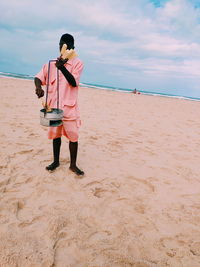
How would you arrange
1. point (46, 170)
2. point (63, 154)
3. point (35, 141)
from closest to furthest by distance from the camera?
point (46, 170), point (63, 154), point (35, 141)

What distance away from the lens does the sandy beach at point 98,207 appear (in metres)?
1.72

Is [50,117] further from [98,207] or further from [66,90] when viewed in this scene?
[98,207]

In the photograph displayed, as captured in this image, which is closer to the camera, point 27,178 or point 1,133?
point 27,178

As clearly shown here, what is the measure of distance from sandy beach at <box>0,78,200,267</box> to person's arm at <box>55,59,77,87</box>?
1.28 m

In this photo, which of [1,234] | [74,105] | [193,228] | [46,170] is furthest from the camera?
[46,170]

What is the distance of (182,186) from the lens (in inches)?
120

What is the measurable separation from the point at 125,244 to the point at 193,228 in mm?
800

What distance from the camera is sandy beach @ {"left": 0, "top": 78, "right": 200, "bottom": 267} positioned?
1.72m

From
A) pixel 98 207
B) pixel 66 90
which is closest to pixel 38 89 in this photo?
pixel 66 90

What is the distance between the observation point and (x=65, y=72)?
2.41 meters

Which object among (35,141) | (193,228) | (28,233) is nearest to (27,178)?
(28,233)

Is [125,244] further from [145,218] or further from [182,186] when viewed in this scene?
[182,186]

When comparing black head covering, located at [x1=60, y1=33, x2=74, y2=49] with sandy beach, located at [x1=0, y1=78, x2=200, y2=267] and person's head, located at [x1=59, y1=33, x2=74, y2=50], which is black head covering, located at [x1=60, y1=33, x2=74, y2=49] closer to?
person's head, located at [x1=59, y1=33, x2=74, y2=50]

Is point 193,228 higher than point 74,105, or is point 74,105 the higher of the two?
point 74,105
